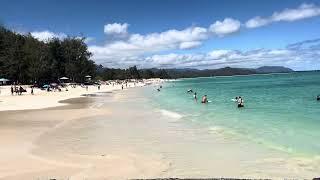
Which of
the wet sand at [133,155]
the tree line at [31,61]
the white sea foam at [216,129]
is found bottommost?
the white sea foam at [216,129]

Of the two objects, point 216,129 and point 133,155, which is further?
point 216,129

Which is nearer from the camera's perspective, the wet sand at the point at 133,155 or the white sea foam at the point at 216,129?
the wet sand at the point at 133,155

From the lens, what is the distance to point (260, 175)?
13227 millimetres

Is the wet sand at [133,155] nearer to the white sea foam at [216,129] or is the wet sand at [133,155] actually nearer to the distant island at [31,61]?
the white sea foam at [216,129]

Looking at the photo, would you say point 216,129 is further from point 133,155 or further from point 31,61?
point 31,61

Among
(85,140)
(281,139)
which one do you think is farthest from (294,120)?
(85,140)

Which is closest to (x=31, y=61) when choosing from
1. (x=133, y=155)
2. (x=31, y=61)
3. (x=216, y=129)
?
(x=31, y=61)

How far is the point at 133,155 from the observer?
1673 cm

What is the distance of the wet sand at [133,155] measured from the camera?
44.4ft

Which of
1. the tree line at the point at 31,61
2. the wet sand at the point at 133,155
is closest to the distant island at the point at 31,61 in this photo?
the tree line at the point at 31,61

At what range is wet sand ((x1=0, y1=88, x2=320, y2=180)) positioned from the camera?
13.5 m

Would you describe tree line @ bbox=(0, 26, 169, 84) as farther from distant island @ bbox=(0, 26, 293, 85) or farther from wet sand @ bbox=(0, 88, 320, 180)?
wet sand @ bbox=(0, 88, 320, 180)

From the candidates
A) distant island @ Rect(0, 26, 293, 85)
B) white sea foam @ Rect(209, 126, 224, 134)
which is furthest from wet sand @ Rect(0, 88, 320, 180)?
distant island @ Rect(0, 26, 293, 85)

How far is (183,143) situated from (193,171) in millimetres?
5854
